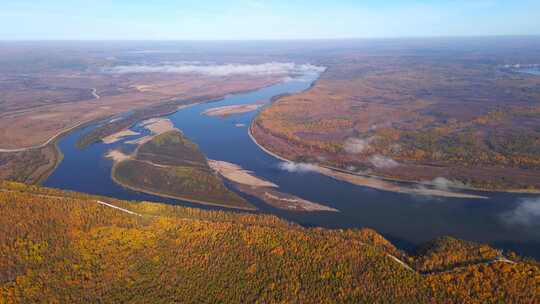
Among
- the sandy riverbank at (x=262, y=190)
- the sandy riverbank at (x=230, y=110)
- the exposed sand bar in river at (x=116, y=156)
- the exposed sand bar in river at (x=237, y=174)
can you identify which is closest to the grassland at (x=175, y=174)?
the exposed sand bar in river at (x=116, y=156)

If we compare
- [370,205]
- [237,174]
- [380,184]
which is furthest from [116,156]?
[380,184]

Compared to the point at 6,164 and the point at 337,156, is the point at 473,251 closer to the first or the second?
the point at 337,156

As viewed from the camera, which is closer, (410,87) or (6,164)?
(6,164)

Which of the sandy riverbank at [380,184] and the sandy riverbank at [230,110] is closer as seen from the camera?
the sandy riverbank at [380,184]

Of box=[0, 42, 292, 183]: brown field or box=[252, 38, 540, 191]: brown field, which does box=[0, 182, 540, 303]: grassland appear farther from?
box=[0, 42, 292, 183]: brown field

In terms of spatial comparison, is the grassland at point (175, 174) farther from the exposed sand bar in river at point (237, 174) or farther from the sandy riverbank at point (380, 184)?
the sandy riverbank at point (380, 184)

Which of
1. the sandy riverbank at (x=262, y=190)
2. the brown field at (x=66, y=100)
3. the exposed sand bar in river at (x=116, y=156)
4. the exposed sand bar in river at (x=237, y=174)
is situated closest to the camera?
the sandy riverbank at (x=262, y=190)

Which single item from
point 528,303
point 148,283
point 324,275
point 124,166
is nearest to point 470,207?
point 528,303
